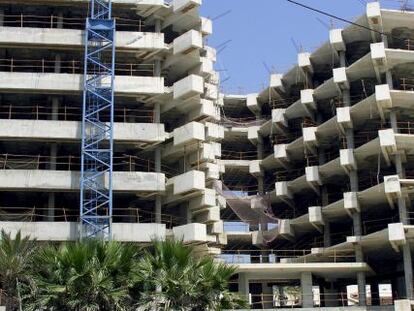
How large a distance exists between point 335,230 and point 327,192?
11.8 feet

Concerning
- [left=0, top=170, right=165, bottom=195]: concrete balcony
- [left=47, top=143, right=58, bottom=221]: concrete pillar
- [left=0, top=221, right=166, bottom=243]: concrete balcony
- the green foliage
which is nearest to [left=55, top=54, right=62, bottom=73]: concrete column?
[left=47, top=143, right=58, bottom=221]: concrete pillar

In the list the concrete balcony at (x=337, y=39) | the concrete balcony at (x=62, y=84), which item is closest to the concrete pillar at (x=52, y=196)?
the concrete balcony at (x=62, y=84)

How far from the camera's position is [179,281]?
98.1 feet

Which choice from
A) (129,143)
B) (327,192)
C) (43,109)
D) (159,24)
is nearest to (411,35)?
(327,192)

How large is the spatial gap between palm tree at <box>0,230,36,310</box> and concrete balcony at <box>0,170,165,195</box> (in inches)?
674

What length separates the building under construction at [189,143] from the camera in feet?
162

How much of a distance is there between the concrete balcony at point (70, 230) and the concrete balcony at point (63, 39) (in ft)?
43.0

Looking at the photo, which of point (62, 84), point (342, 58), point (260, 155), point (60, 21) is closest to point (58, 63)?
point (62, 84)

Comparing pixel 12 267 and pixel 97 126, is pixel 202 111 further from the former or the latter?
pixel 12 267

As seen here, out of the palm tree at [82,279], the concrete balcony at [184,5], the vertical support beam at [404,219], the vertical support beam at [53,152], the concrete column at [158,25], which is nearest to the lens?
the palm tree at [82,279]

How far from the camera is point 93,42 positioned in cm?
5116

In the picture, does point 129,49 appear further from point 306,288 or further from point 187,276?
point 187,276

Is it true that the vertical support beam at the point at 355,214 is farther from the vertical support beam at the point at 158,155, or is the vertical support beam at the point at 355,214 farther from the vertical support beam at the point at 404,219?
the vertical support beam at the point at 158,155

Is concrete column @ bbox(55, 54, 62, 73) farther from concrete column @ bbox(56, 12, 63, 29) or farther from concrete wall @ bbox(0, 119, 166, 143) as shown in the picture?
concrete wall @ bbox(0, 119, 166, 143)
